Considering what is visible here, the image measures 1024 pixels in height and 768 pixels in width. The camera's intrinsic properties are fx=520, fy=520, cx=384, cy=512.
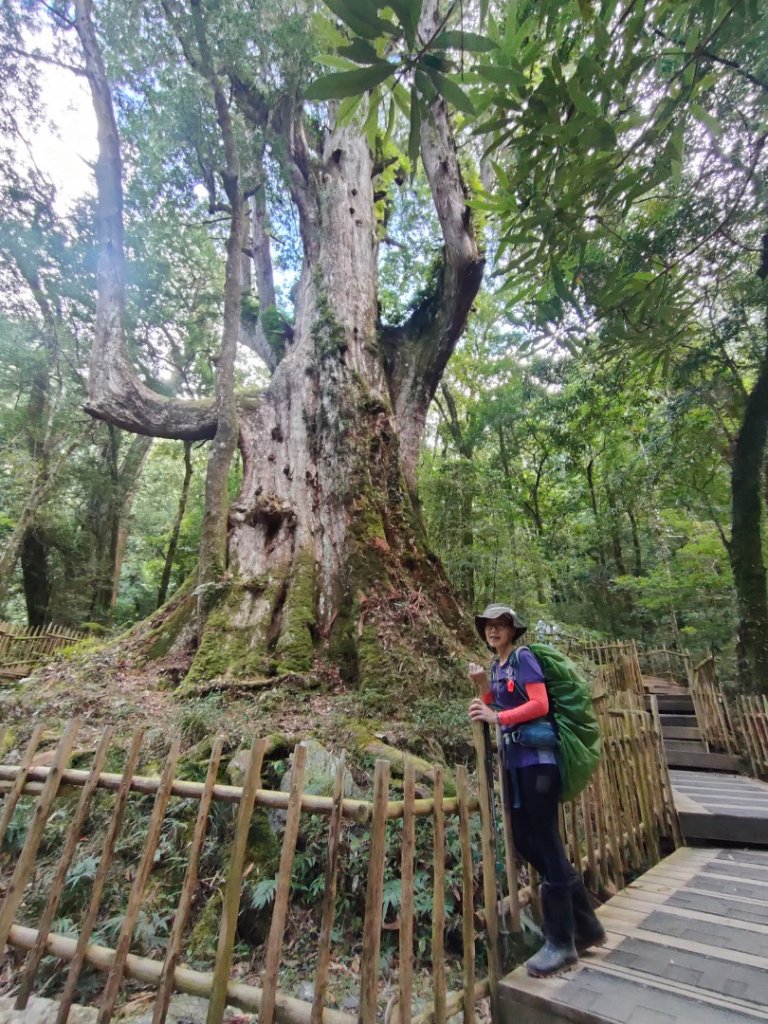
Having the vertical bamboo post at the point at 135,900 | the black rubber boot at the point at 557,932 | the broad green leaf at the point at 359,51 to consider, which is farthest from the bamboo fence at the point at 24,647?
the broad green leaf at the point at 359,51

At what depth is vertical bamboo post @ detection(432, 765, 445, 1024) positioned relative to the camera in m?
1.99

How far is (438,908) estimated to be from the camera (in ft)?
6.84

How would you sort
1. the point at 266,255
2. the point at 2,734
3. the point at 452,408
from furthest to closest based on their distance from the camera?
1. the point at 452,408
2. the point at 266,255
3. the point at 2,734

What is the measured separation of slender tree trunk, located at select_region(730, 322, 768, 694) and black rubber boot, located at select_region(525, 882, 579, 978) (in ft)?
24.0

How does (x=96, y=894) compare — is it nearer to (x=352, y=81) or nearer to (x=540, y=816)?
(x=540, y=816)

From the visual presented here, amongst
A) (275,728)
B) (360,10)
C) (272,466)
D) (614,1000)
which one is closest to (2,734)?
(275,728)

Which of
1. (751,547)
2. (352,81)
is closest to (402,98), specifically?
(352,81)

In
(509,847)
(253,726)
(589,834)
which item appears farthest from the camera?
(253,726)

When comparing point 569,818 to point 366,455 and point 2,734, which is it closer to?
point 2,734

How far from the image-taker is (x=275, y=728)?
4160mm

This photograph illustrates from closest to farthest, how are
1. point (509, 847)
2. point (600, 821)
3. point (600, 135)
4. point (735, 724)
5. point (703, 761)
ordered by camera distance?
point (600, 135) < point (509, 847) < point (600, 821) < point (703, 761) < point (735, 724)

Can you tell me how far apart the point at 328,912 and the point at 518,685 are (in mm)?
1254

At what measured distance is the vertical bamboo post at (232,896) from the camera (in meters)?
1.89

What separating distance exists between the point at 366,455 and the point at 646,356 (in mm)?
3353
